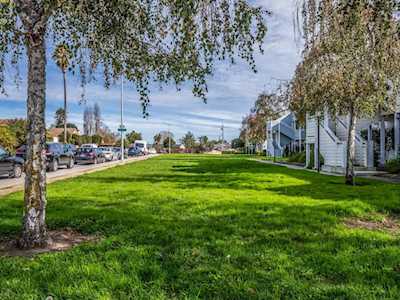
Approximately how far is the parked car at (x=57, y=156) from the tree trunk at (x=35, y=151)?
19.4 meters

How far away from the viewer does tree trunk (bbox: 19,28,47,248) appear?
561 centimetres

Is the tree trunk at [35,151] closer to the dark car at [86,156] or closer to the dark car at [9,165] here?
the dark car at [9,165]

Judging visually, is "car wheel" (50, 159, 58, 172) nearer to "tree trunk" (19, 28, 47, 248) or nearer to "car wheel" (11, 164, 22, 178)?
"car wheel" (11, 164, 22, 178)

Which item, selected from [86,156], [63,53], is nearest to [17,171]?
[63,53]

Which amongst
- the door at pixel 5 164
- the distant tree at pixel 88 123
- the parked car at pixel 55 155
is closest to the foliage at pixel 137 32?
the door at pixel 5 164

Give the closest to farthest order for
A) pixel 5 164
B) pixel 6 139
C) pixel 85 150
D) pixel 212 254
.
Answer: pixel 212 254 < pixel 5 164 < pixel 6 139 < pixel 85 150

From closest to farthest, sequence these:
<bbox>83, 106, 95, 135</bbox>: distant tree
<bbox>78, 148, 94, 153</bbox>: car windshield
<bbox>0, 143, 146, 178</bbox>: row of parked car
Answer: <bbox>0, 143, 146, 178</bbox>: row of parked car < <bbox>78, 148, 94, 153</bbox>: car windshield < <bbox>83, 106, 95, 135</bbox>: distant tree

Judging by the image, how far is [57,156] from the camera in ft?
83.8

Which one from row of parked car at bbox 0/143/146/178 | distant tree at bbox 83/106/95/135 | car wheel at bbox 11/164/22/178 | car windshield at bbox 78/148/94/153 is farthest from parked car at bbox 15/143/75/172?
distant tree at bbox 83/106/95/135

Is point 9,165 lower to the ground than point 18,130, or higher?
lower

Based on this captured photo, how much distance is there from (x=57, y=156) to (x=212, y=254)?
22156mm

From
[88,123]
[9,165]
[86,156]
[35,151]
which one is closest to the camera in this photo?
[35,151]

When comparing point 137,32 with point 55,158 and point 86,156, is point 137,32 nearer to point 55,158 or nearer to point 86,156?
point 55,158

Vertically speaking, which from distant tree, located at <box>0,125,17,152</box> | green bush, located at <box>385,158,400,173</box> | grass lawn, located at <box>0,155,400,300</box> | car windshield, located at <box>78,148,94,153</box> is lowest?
grass lawn, located at <box>0,155,400,300</box>
